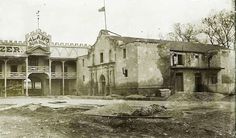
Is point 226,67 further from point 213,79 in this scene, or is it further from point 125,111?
point 125,111

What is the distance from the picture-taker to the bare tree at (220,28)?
44.8m

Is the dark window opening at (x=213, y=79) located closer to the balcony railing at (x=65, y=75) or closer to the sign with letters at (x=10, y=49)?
the balcony railing at (x=65, y=75)

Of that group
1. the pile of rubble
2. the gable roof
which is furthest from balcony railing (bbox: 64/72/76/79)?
the pile of rubble

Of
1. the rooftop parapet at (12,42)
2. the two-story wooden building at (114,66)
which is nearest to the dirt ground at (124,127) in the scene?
the two-story wooden building at (114,66)

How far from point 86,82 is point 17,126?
28129 mm

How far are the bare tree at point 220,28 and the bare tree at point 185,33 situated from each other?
313cm

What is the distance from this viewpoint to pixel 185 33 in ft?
177

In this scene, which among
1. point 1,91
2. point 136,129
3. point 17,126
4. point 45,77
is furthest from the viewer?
point 45,77

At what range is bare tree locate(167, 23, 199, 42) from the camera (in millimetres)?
52566

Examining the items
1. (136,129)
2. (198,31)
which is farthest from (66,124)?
(198,31)

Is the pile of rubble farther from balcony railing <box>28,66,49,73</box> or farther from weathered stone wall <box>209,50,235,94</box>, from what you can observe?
balcony railing <box>28,66,49,73</box>

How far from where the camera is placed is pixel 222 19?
4497 centimetres

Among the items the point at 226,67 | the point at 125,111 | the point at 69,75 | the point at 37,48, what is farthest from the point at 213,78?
the point at 125,111

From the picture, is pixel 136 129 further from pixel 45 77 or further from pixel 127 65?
pixel 45 77
